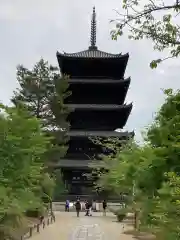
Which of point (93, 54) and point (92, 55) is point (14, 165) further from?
point (93, 54)

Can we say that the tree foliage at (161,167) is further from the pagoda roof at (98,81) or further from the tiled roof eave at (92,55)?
the tiled roof eave at (92,55)

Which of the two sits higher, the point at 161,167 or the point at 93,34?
the point at 93,34

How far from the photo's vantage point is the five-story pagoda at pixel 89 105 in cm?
4872

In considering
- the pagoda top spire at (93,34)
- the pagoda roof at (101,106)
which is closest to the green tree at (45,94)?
the pagoda roof at (101,106)

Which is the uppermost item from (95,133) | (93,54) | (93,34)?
(93,34)

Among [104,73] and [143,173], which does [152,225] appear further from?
[104,73]

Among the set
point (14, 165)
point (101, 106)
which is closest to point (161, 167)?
point (14, 165)

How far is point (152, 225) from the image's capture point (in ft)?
49.1

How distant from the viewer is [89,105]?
4919 cm

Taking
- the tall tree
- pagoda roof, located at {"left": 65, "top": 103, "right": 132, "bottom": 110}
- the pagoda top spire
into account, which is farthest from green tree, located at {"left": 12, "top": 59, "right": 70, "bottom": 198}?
the pagoda top spire

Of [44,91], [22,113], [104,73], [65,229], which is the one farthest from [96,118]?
[22,113]

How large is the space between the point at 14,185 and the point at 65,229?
9969 millimetres

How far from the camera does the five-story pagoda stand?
48719 mm

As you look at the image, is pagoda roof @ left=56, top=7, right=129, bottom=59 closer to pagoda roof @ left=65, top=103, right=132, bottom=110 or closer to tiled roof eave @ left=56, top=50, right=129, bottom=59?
tiled roof eave @ left=56, top=50, right=129, bottom=59
